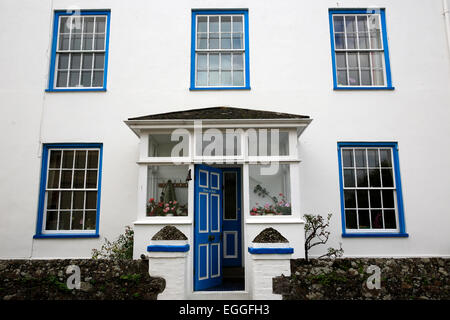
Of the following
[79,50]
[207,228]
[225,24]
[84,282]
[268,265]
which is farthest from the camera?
[225,24]

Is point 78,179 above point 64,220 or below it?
above

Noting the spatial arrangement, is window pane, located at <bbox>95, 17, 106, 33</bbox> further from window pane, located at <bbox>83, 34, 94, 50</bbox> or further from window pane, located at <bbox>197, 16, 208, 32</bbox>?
window pane, located at <bbox>197, 16, 208, 32</bbox>

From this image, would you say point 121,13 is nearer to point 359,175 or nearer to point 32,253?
point 32,253

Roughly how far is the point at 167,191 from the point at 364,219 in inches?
192

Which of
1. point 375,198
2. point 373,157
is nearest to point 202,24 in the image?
point 373,157

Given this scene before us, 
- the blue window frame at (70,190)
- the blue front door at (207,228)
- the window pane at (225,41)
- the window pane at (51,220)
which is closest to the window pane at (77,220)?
the blue window frame at (70,190)

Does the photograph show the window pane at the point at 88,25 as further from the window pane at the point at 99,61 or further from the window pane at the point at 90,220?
the window pane at the point at 90,220

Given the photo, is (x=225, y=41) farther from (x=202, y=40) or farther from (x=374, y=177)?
(x=374, y=177)

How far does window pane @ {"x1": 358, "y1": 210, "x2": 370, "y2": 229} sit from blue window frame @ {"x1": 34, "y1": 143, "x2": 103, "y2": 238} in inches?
254

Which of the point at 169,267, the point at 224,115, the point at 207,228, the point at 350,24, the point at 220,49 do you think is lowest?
the point at 169,267

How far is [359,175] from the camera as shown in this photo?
8328 mm

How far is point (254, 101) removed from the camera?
8594 millimetres
